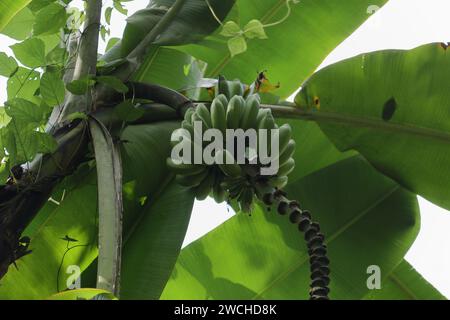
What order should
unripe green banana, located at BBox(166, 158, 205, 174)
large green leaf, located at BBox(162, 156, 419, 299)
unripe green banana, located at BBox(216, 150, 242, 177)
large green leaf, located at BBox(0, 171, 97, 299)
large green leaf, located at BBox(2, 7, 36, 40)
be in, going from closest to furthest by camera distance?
unripe green banana, located at BBox(216, 150, 242, 177) → unripe green banana, located at BBox(166, 158, 205, 174) → large green leaf, located at BBox(0, 171, 97, 299) → large green leaf, located at BBox(162, 156, 419, 299) → large green leaf, located at BBox(2, 7, 36, 40)

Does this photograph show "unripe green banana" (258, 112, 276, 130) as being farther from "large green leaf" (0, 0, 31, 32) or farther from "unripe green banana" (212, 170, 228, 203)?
"large green leaf" (0, 0, 31, 32)

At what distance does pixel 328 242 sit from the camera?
5.13ft

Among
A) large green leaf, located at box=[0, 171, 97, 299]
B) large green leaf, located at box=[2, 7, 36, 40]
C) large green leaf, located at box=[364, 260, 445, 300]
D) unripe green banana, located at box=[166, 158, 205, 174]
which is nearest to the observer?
unripe green banana, located at box=[166, 158, 205, 174]

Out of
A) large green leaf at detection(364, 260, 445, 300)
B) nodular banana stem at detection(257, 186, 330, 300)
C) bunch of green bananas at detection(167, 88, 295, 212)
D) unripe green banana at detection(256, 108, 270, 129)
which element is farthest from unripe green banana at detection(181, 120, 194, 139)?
large green leaf at detection(364, 260, 445, 300)

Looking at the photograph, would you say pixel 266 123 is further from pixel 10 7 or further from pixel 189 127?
pixel 10 7

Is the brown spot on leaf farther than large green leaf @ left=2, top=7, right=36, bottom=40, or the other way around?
large green leaf @ left=2, top=7, right=36, bottom=40

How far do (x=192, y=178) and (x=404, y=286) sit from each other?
0.68 m

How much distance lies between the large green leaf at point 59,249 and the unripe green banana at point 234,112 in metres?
0.37

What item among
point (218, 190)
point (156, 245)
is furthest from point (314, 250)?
point (156, 245)

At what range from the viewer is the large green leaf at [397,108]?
1.48 m

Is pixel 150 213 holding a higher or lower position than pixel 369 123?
lower

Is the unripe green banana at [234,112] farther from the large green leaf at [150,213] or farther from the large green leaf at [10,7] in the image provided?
the large green leaf at [10,7]

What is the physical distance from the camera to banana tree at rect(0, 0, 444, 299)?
4.21 ft

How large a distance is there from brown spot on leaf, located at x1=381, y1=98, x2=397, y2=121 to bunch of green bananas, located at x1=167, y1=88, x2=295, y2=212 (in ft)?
1.14
